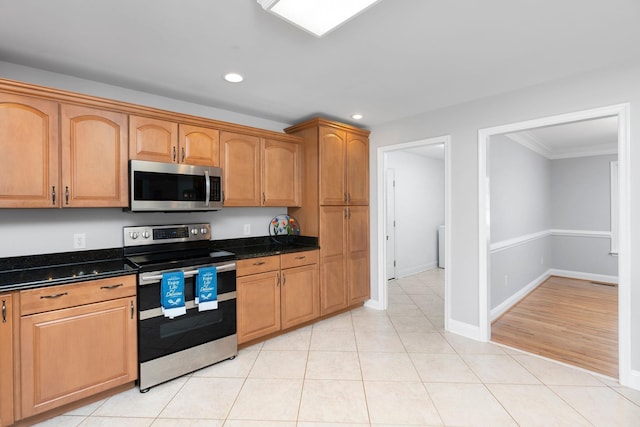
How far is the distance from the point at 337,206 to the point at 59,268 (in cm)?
257

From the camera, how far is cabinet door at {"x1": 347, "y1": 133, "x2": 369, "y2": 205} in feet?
12.0

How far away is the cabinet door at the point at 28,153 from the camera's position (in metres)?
1.90

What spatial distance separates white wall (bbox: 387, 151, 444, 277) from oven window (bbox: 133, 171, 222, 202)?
3518 millimetres

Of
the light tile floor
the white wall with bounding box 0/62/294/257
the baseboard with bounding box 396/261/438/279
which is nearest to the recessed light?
the white wall with bounding box 0/62/294/257

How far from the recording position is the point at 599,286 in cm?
495

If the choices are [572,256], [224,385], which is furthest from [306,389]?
[572,256]

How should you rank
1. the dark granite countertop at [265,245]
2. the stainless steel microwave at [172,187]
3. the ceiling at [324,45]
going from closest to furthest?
the ceiling at [324,45] < the stainless steel microwave at [172,187] < the dark granite countertop at [265,245]

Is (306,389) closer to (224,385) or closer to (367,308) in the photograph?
(224,385)

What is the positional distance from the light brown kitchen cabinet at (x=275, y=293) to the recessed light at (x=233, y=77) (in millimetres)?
1576

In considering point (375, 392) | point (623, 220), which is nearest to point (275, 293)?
point (375, 392)

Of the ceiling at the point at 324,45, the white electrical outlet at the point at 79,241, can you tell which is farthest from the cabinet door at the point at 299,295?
the ceiling at the point at 324,45

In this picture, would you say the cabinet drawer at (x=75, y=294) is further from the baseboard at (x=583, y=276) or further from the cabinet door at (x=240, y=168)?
the baseboard at (x=583, y=276)

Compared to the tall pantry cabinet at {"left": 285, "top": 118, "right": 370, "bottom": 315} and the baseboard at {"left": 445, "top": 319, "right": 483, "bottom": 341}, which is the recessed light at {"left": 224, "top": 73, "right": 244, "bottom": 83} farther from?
the baseboard at {"left": 445, "top": 319, "right": 483, "bottom": 341}

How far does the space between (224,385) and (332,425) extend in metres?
0.91
